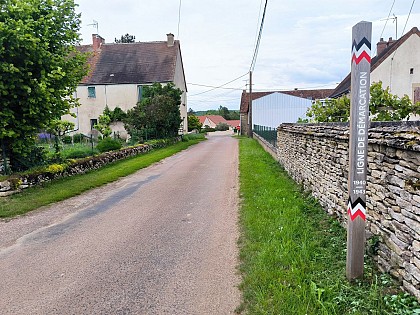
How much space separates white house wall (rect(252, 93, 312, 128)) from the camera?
3922cm

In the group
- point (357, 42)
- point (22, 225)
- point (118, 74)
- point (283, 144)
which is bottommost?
point (22, 225)

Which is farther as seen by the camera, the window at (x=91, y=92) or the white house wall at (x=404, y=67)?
the window at (x=91, y=92)

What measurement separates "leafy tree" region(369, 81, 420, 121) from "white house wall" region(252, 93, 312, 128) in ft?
88.3

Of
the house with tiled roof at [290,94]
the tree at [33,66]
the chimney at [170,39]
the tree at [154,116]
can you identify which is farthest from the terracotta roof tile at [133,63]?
the tree at [33,66]

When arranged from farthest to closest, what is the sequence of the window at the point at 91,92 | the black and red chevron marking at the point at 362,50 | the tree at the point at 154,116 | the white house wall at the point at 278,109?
the white house wall at the point at 278,109 < the window at the point at 91,92 < the tree at the point at 154,116 < the black and red chevron marking at the point at 362,50

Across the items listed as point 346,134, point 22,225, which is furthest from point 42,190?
point 346,134

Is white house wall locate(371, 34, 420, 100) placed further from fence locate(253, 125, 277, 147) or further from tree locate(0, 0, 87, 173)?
tree locate(0, 0, 87, 173)

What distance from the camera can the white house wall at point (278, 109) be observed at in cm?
3922

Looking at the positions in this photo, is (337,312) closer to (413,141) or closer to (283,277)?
(283,277)

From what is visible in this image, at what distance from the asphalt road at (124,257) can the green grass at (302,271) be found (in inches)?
12.0

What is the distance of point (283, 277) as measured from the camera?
372 cm

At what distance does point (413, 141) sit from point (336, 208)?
9.35ft

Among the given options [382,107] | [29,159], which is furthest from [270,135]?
[29,159]

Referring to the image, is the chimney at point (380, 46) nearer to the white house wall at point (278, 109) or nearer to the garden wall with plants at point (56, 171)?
the white house wall at point (278, 109)
